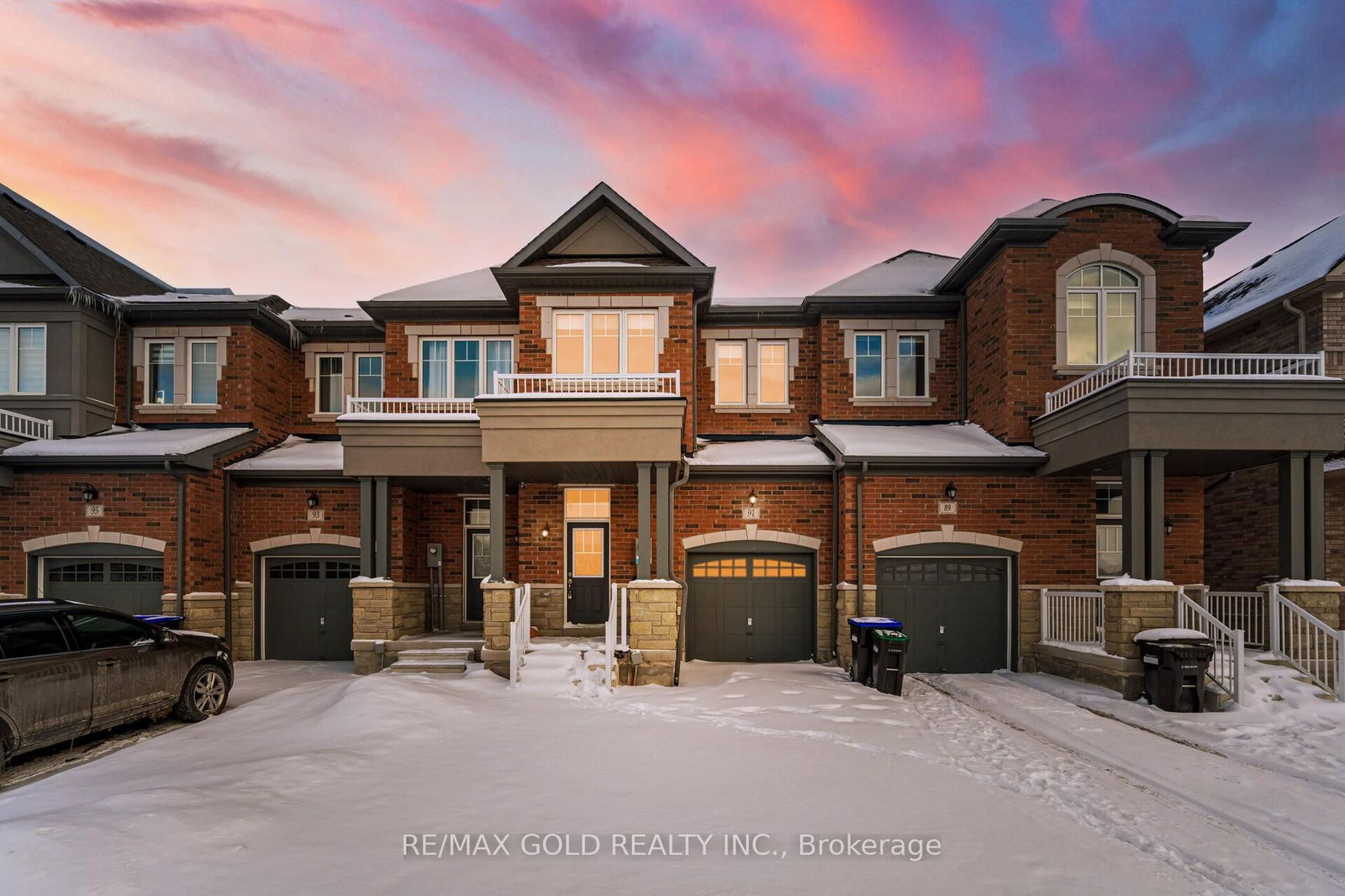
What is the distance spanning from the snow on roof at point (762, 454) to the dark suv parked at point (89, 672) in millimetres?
8336

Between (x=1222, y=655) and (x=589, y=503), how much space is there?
1050cm

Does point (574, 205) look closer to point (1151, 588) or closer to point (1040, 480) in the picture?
point (1040, 480)

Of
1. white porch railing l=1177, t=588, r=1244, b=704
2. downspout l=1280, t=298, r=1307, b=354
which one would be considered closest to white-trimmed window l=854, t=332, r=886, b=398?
white porch railing l=1177, t=588, r=1244, b=704

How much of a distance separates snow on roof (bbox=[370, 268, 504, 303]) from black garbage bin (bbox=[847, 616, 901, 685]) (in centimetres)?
967

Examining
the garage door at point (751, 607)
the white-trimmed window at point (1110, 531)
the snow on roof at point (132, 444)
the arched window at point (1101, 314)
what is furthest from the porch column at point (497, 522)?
the white-trimmed window at point (1110, 531)

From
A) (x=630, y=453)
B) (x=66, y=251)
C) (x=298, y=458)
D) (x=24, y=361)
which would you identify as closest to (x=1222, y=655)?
(x=630, y=453)

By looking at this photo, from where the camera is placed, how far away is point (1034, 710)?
9.81m

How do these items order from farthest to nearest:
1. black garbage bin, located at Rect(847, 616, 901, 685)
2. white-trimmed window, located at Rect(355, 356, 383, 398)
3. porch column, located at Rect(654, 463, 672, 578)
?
1. white-trimmed window, located at Rect(355, 356, 383, 398)
2. porch column, located at Rect(654, 463, 672, 578)
3. black garbage bin, located at Rect(847, 616, 901, 685)

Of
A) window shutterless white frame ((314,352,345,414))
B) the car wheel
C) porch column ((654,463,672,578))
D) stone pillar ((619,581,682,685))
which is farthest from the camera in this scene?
window shutterless white frame ((314,352,345,414))

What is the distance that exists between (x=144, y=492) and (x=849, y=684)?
44.1 ft

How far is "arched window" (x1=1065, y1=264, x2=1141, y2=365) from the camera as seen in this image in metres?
13.5

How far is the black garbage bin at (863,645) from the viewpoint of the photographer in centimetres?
1134

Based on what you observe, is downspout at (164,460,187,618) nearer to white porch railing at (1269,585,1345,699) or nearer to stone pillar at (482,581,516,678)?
stone pillar at (482,581,516,678)

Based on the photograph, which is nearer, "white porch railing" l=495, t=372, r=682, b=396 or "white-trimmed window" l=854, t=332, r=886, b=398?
"white porch railing" l=495, t=372, r=682, b=396
